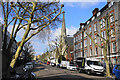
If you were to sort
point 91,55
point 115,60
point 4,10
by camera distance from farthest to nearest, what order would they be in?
point 91,55
point 115,60
point 4,10

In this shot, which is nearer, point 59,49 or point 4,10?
point 4,10

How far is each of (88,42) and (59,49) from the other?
63.5 feet

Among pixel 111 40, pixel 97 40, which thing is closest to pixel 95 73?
pixel 111 40

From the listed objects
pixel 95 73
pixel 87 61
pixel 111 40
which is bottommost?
pixel 95 73

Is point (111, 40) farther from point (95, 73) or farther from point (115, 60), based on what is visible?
point (95, 73)

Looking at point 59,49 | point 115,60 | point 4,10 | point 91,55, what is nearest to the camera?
point 4,10

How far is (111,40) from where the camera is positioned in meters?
29.6

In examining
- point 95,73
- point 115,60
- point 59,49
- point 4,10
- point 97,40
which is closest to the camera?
point 4,10

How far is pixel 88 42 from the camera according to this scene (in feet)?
139

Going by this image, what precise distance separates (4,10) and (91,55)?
1216 inches

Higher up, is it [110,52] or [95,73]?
[110,52]

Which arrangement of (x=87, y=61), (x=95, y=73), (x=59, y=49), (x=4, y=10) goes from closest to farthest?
(x=4, y=10), (x=95, y=73), (x=87, y=61), (x=59, y=49)

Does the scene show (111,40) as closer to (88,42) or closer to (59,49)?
(88,42)

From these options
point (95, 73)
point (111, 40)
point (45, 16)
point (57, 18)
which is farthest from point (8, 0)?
point (111, 40)
